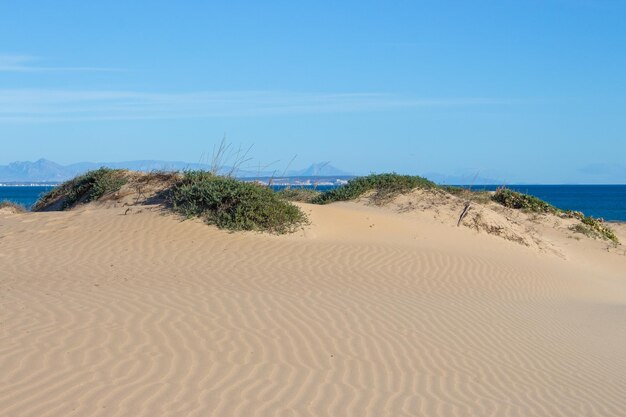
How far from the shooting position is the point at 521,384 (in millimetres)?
7523

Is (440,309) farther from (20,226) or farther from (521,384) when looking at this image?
(20,226)

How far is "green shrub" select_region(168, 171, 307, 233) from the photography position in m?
16.0

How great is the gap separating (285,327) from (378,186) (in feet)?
48.2

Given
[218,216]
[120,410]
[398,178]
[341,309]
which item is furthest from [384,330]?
[398,178]

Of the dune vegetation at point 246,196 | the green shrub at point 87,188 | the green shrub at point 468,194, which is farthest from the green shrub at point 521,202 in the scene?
the green shrub at point 87,188

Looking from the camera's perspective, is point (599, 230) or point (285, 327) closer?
point (285, 327)

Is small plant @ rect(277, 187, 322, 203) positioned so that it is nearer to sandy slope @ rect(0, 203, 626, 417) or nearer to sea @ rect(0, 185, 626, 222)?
sea @ rect(0, 185, 626, 222)

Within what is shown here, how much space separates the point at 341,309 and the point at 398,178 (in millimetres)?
13522

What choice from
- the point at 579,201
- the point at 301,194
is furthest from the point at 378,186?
the point at 579,201

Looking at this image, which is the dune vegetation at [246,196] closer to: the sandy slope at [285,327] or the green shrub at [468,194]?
the green shrub at [468,194]

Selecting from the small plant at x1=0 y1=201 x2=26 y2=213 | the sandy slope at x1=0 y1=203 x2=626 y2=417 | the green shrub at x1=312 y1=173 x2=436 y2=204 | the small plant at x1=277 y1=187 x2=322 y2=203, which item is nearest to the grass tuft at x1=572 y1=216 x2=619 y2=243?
the green shrub at x1=312 y1=173 x2=436 y2=204

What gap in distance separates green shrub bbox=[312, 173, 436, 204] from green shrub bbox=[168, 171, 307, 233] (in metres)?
5.94

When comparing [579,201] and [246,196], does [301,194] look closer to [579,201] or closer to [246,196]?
[246,196]

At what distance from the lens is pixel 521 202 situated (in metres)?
25.3
